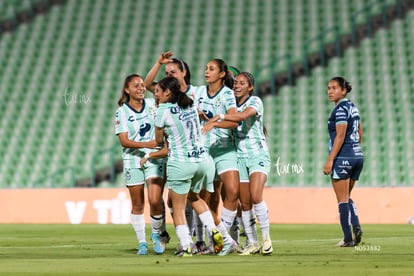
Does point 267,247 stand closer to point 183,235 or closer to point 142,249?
point 183,235

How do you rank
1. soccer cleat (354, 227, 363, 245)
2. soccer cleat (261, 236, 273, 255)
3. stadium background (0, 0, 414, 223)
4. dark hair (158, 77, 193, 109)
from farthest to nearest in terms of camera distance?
stadium background (0, 0, 414, 223), soccer cleat (354, 227, 363, 245), soccer cleat (261, 236, 273, 255), dark hair (158, 77, 193, 109)

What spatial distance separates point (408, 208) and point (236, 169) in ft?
28.4

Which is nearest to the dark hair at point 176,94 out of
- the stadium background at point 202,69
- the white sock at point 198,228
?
the white sock at point 198,228

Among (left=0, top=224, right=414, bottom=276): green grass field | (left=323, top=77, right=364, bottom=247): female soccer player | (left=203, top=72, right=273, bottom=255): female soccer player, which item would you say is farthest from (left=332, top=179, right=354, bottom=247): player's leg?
(left=203, top=72, right=273, bottom=255): female soccer player

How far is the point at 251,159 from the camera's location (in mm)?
11820

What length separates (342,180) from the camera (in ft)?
42.4

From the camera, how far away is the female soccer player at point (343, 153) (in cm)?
1288

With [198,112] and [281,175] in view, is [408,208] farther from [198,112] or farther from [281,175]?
[198,112]

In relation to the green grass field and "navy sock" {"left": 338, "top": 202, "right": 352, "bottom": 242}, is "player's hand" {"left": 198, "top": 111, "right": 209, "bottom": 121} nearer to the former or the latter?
the green grass field

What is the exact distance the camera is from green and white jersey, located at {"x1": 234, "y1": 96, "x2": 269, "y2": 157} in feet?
39.0

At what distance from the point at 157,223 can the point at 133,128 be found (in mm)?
1091

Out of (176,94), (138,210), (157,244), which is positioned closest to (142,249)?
(157,244)

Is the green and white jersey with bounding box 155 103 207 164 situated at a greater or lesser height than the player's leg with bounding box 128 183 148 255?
greater

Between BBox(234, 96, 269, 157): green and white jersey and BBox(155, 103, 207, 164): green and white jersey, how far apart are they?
0.93 m
